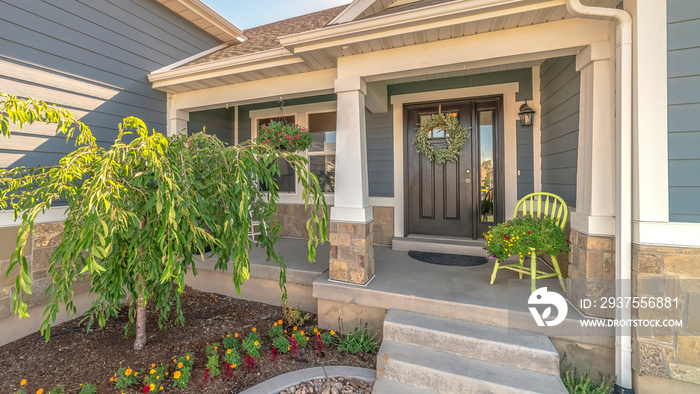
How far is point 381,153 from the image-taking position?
4.11 meters

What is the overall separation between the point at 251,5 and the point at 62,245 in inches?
239

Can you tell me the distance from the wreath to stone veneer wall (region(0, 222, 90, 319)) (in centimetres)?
403

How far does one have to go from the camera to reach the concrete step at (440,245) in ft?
11.7

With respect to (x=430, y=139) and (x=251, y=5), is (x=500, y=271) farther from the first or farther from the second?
(x=251, y=5)

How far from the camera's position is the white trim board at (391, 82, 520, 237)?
3.56m

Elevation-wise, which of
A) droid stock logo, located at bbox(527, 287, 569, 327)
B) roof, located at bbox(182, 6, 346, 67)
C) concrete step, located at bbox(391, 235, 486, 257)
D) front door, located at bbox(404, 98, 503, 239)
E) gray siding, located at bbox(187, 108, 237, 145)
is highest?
roof, located at bbox(182, 6, 346, 67)

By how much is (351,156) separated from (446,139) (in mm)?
1808

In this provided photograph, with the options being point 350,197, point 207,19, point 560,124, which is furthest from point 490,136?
point 207,19

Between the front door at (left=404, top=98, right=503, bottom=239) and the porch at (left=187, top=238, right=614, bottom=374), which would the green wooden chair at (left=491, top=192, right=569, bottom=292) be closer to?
the porch at (left=187, top=238, right=614, bottom=374)

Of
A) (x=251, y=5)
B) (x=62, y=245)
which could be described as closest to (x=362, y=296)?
(x=62, y=245)

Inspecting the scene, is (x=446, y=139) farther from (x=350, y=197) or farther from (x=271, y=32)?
(x=271, y=32)

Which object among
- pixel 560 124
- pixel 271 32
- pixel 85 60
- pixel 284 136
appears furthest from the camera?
pixel 271 32

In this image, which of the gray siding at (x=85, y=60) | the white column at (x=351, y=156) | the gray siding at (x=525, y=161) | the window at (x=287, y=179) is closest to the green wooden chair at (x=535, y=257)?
the gray siding at (x=525, y=161)

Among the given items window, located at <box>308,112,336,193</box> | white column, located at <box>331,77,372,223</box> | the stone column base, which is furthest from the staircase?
window, located at <box>308,112,336,193</box>
